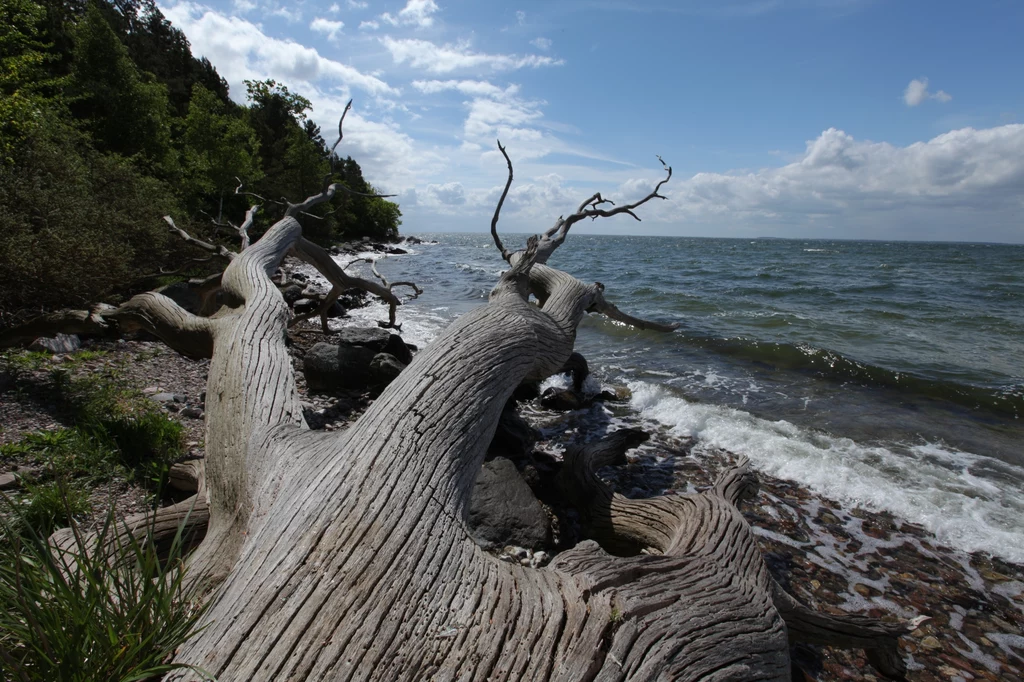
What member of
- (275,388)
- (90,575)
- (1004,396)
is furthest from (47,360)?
(1004,396)

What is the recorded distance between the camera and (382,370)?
733cm

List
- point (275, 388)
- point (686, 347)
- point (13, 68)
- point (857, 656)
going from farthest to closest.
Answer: point (686, 347)
point (13, 68)
point (275, 388)
point (857, 656)

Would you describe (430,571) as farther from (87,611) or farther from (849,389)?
(849,389)

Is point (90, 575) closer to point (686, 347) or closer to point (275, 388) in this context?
point (275, 388)

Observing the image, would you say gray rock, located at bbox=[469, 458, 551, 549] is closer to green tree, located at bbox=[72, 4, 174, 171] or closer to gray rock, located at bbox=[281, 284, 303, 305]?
gray rock, located at bbox=[281, 284, 303, 305]

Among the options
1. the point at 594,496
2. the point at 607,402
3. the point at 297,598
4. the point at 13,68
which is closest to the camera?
the point at 297,598

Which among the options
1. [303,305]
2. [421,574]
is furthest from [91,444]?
[303,305]

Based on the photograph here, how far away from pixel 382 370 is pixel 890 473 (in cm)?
679

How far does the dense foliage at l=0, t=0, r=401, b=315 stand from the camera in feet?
23.2

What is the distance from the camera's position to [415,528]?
210 centimetres

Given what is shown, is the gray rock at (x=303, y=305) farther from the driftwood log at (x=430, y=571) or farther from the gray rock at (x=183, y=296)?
the driftwood log at (x=430, y=571)

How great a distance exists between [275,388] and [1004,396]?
11142mm

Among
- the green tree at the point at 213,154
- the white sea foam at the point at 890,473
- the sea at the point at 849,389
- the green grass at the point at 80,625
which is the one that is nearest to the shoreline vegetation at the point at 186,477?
the green grass at the point at 80,625

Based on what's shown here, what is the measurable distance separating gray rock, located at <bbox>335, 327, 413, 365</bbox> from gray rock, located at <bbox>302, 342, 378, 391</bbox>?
0.81ft
